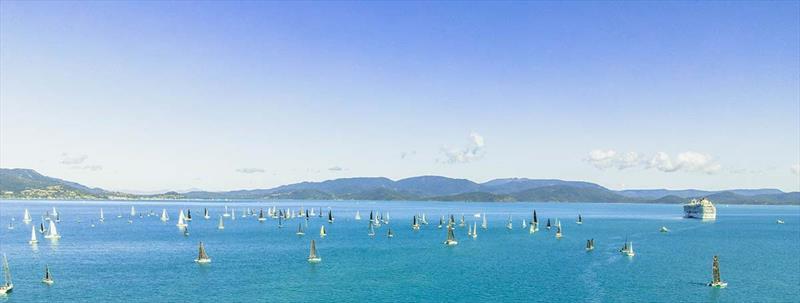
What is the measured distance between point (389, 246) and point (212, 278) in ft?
166

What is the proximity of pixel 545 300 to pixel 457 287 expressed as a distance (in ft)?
40.6

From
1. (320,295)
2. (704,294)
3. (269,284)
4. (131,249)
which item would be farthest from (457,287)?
(131,249)

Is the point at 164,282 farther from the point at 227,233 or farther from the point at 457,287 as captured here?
the point at 227,233

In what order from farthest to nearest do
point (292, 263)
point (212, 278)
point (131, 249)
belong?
point (131, 249)
point (292, 263)
point (212, 278)

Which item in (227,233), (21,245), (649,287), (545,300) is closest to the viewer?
(545,300)

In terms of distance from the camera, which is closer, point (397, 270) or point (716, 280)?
point (716, 280)

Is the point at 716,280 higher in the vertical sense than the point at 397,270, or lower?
higher

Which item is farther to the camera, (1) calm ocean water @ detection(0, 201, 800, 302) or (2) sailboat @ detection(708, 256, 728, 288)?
(2) sailboat @ detection(708, 256, 728, 288)

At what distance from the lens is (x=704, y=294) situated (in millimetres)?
68375

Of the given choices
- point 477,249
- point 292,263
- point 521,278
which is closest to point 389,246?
point 477,249

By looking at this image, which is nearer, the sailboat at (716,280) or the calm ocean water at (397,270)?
the calm ocean water at (397,270)

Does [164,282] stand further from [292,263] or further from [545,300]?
[545,300]

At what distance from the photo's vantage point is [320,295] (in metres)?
67.2

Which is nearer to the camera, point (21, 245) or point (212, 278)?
point (212, 278)
